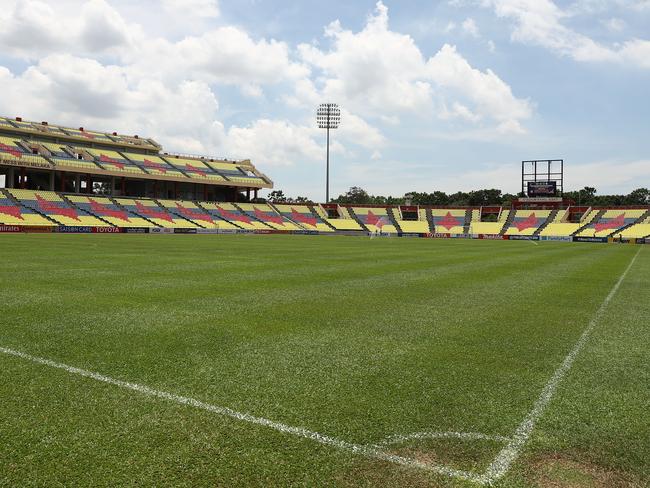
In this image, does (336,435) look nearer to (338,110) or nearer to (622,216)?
(622,216)

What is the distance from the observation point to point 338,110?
96.7 metres

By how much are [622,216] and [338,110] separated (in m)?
56.4

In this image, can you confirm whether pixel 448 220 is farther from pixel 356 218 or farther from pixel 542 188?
pixel 356 218

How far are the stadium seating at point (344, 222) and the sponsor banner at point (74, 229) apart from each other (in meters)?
40.4

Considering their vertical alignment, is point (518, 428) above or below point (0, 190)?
below

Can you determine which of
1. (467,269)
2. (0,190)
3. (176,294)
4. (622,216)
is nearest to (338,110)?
(622,216)

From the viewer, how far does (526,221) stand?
77875mm

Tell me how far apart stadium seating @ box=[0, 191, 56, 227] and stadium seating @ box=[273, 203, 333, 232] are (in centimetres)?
3832

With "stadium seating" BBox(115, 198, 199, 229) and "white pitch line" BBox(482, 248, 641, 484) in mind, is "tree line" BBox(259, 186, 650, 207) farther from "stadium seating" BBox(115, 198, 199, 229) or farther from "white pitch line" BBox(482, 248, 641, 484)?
"white pitch line" BBox(482, 248, 641, 484)

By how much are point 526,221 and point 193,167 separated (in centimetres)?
6061

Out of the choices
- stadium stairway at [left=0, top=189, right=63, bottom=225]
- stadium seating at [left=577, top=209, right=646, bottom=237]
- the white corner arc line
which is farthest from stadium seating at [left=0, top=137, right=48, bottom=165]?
stadium seating at [left=577, top=209, right=646, bottom=237]

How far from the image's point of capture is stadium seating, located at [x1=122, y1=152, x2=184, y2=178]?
76100 millimetres

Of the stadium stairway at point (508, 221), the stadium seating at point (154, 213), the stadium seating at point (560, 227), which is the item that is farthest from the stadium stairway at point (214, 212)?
the stadium seating at point (560, 227)

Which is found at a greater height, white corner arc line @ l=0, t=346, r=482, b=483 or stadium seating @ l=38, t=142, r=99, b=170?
stadium seating @ l=38, t=142, r=99, b=170
